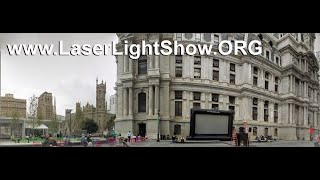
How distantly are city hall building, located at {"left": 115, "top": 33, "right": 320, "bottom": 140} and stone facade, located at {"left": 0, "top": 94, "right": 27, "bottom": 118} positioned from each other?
5.49ft

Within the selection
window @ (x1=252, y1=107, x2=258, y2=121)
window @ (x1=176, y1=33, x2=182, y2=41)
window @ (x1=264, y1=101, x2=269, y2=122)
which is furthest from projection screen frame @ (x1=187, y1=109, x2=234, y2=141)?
window @ (x1=176, y1=33, x2=182, y2=41)

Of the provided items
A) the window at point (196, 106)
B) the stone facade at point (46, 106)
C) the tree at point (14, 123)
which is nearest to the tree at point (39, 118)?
the stone facade at point (46, 106)

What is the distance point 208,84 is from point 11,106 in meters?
3.55

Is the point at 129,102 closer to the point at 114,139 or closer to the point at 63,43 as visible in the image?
the point at 114,139

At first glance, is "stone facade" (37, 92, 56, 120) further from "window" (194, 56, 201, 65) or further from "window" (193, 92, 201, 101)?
"window" (194, 56, 201, 65)

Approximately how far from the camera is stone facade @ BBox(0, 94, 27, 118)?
483 cm

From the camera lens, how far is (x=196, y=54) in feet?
15.6

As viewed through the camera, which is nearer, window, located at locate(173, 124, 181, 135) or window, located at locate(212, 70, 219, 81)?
window, located at locate(173, 124, 181, 135)

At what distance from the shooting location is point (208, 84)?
491 cm

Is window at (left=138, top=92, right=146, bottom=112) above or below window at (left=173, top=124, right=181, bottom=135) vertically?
above

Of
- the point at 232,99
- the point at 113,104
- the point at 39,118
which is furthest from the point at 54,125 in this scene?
the point at 232,99

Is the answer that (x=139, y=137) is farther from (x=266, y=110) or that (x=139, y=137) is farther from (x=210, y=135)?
(x=266, y=110)
